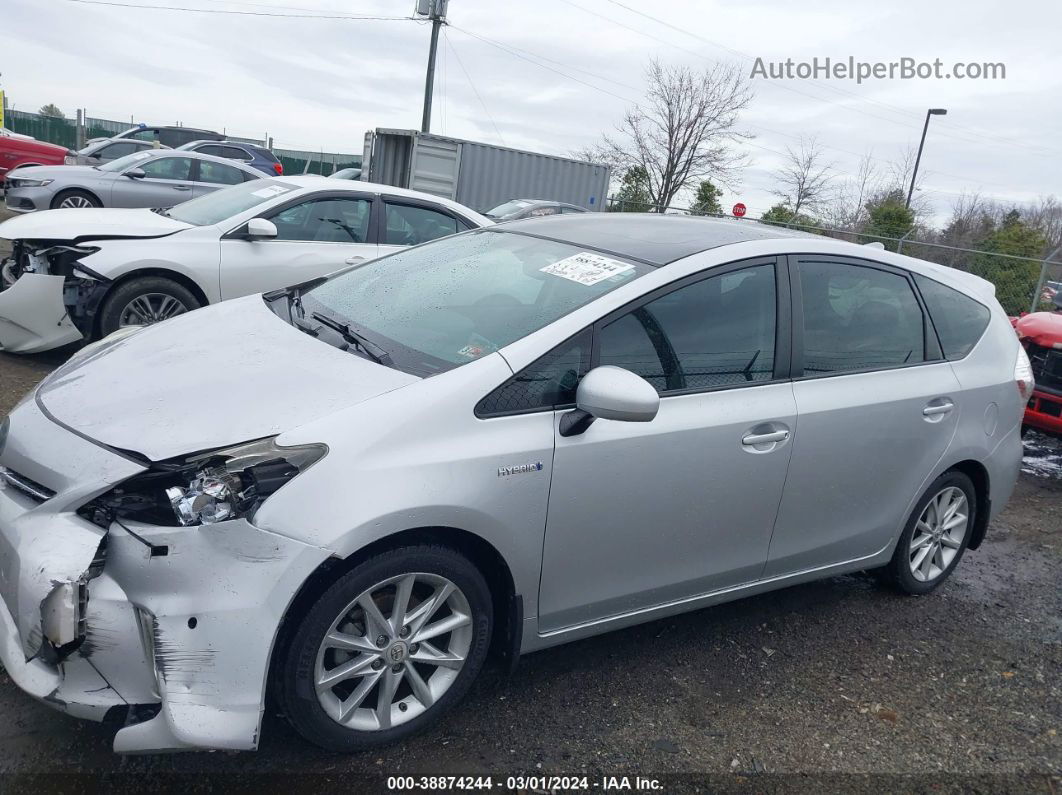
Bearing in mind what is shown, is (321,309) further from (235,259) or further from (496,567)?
(235,259)

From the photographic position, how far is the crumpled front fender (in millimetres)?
6129

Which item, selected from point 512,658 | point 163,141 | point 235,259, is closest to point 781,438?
point 512,658

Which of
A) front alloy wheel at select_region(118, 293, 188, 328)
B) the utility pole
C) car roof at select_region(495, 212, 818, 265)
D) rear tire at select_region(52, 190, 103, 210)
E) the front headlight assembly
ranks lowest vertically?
front alloy wheel at select_region(118, 293, 188, 328)

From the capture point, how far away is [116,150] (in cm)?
2003

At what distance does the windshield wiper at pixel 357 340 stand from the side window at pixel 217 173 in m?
10.8

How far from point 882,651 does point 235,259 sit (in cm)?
521

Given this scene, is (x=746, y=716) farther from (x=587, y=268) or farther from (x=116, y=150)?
(x=116, y=150)

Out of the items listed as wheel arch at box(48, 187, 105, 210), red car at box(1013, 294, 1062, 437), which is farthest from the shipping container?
red car at box(1013, 294, 1062, 437)

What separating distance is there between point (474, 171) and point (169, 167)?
877cm

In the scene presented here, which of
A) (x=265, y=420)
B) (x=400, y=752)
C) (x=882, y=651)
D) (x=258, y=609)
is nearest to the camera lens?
(x=258, y=609)

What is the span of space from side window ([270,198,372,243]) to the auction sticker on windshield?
13.7 feet

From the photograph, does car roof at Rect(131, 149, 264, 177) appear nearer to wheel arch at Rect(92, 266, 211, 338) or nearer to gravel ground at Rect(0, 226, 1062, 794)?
wheel arch at Rect(92, 266, 211, 338)

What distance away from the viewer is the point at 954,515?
4.34 meters

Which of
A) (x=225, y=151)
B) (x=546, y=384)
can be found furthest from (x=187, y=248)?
(x=225, y=151)
